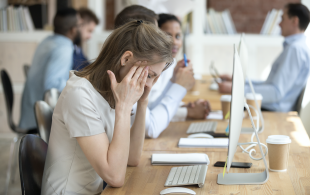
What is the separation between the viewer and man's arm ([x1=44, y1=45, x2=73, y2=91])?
2.79 metres

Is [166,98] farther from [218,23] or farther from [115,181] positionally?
[218,23]

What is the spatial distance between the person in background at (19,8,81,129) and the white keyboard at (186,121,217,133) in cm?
134

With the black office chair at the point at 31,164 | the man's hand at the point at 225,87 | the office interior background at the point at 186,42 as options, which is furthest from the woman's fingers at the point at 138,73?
the office interior background at the point at 186,42

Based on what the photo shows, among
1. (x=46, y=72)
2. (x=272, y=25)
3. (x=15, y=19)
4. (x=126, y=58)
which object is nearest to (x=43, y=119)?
(x=126, y=58)

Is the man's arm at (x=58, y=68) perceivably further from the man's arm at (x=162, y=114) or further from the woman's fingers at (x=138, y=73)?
the woman's fingers at (x=138, y=73)

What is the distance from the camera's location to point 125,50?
1165mm

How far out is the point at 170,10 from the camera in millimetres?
3211

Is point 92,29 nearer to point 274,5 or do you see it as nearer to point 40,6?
point 40,6

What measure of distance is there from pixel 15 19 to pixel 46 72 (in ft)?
5.57

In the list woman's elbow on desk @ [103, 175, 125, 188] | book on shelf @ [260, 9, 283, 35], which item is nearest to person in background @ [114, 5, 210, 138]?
woman's elbow on desk @ [103, 175, 125, 188]

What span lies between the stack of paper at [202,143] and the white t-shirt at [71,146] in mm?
464

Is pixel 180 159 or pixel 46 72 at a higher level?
pixel 180 159

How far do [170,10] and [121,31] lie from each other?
2.13 m

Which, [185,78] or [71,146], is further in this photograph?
[185,78]
